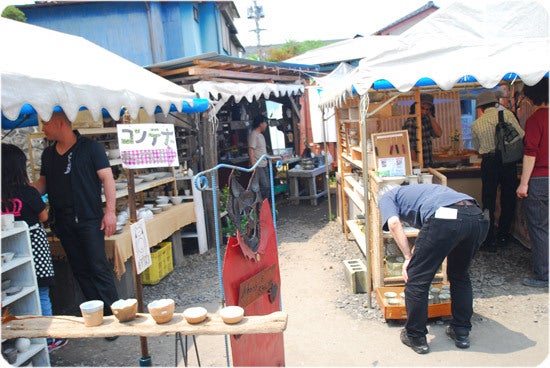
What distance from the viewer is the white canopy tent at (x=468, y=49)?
427 cm

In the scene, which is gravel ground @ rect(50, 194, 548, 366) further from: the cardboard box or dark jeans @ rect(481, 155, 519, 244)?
dark jeans @ rect(481, 155, 519, 244)

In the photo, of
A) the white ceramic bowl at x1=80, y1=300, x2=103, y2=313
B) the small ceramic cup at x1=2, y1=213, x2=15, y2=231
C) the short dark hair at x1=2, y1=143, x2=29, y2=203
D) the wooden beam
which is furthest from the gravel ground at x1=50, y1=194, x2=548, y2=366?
the wooden beam

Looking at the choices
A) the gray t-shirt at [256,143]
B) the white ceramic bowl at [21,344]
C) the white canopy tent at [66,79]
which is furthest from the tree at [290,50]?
the white ceramic bowl at [21,344]

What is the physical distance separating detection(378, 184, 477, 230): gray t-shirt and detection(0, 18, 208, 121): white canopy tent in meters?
2.44

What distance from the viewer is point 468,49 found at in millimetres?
4449

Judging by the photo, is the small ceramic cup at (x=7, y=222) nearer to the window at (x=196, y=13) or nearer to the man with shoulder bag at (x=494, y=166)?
the man with shoulder bag at (x=494, y=166)

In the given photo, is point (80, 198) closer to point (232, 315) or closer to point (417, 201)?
point (232, 315)

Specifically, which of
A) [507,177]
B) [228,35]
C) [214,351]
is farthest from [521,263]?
[228,35]

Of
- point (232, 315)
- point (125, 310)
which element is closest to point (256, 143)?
point (125, 310)

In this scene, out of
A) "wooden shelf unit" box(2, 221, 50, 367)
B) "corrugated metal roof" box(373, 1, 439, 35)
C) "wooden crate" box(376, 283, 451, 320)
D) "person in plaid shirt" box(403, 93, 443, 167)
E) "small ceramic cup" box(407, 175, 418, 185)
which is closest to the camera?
"wooden shelf unit" box(2, 221, 50, 367)

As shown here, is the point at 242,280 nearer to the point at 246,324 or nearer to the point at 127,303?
the point at 246,324

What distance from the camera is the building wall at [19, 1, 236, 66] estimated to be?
15.9 m

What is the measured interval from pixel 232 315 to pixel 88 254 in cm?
240

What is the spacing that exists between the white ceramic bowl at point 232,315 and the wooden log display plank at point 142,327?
0.02m
